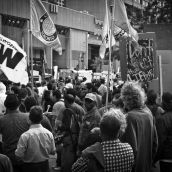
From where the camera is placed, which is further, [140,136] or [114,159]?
[140,136]

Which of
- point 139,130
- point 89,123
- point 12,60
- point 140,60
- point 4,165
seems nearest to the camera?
point 4,165

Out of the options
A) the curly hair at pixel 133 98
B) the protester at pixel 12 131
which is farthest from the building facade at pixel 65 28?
the curly hair at pixel 133 98

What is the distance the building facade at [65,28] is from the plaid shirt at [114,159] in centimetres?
3623

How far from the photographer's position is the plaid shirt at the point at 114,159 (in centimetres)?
351

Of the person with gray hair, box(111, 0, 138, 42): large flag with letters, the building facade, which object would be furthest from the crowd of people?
the building facade

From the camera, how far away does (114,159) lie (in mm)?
3549

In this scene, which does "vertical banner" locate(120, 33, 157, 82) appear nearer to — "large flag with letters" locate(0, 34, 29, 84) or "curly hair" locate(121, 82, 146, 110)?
"large flag with letters" locate(0, 34, 29, 84)

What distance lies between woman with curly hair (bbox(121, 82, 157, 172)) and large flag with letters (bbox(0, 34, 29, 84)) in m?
4.13

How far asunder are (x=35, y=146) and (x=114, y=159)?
182 cm

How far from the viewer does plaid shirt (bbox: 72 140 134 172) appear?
138 inches

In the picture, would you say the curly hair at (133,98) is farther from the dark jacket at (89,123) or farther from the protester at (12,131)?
the protester at (12,131)

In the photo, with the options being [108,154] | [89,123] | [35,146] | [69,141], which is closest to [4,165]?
[108,154]

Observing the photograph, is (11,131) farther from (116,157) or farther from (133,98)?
(116,157)

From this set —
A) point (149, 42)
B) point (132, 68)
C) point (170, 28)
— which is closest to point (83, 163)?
point (132, 68)
